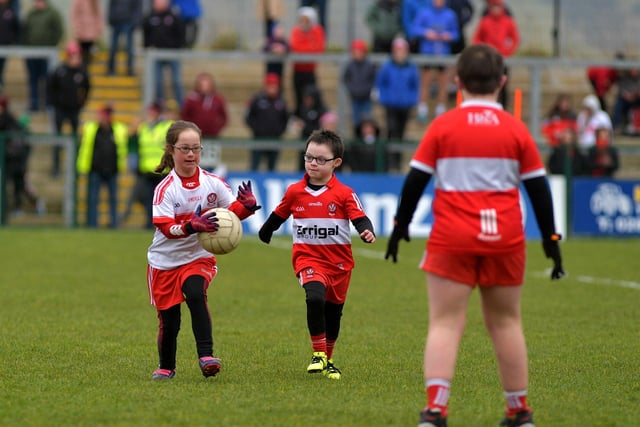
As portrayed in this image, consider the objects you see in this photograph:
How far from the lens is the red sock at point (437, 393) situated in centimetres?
623

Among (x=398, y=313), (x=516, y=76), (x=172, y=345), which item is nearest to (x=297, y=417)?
(x=172, y=345)

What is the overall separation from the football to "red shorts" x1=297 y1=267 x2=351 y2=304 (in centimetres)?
62

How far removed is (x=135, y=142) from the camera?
22.2m

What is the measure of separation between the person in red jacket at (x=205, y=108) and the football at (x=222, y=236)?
1449 cm

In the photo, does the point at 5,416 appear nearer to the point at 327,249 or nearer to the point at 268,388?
the point at 268,388

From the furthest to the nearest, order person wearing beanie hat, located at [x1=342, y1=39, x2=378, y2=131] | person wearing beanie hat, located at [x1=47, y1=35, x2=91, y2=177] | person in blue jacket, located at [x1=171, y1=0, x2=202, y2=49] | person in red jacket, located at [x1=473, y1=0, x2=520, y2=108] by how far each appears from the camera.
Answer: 1. person in blue jacket, located at [x1=171, y1=0, x2=202, y2=49]
2. person in red jacket, located at [x1=473, y1=0, x2=520, y2=108]
3. person wearing beanie hat, located at [x1=342, y1=39, x2=378, y2=131]
4. person wearing beanie hat, located at [x1=47, y1=35, x2=91, y2=177]

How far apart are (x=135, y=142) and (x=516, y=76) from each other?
1023 cm

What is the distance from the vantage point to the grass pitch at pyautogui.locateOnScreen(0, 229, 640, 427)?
7043 millimetres

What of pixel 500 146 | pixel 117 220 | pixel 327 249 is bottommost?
pixel 117 220

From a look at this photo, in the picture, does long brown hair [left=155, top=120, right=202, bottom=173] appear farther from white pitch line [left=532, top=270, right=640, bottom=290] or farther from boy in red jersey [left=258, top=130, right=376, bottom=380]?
white pitch line [left=532, top=270, right=640, bottom=290]

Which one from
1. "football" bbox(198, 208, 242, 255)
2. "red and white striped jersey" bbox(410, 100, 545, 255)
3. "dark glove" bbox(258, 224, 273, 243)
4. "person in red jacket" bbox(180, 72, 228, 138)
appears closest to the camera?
"red and white striped jersey" bbox(410, 100, 545, 255)

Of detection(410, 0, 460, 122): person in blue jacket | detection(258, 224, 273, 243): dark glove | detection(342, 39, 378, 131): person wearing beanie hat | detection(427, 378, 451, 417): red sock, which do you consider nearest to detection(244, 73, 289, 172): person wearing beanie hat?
detection(342, 39, 378, 131): person wearing beanie hat

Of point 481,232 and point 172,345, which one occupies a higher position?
point 481,232

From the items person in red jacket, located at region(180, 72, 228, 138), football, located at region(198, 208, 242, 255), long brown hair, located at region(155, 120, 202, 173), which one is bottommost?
person in red jacket, located at region(180, 72, 228, 138)
